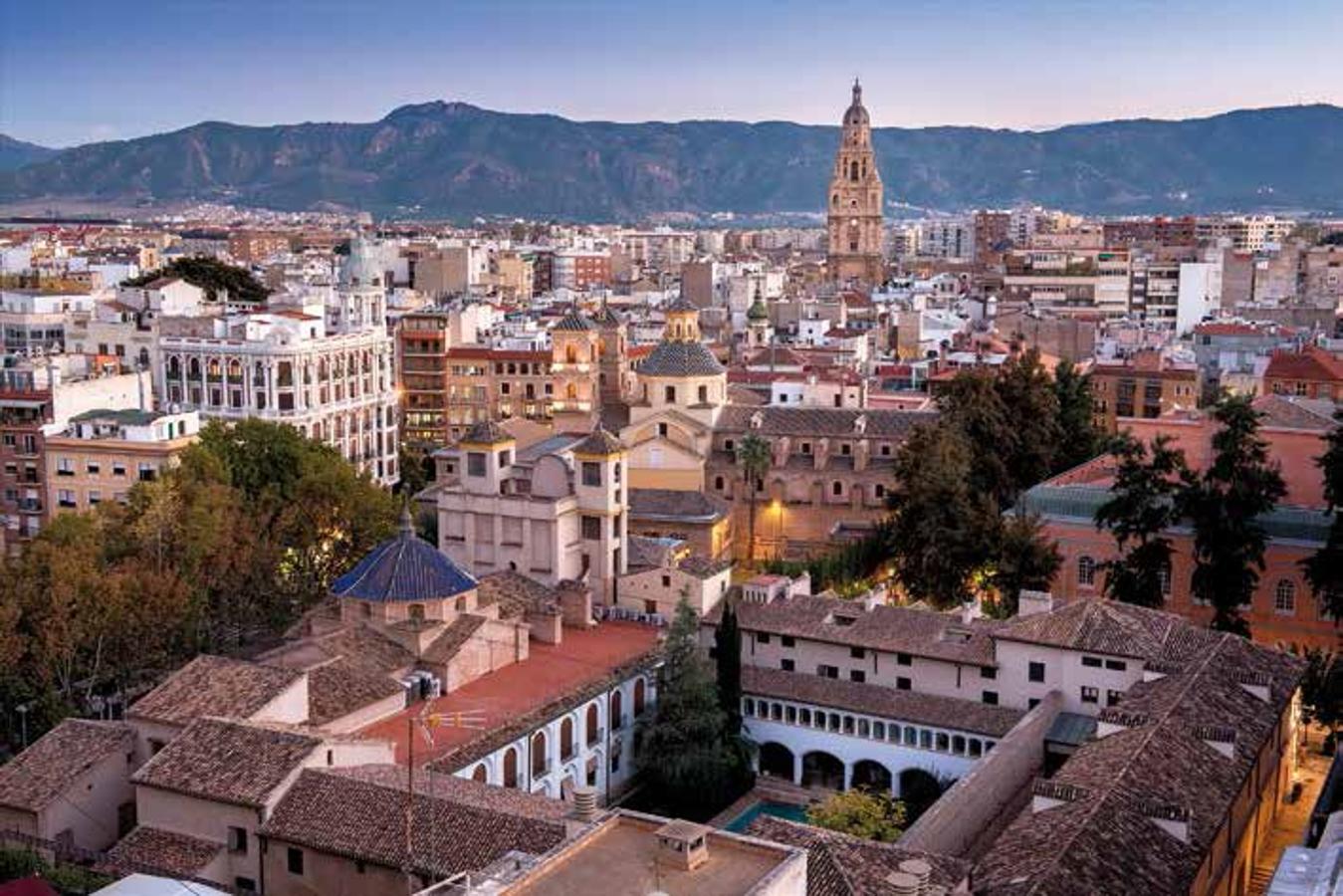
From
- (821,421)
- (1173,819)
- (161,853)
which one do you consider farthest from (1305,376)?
(161,853)

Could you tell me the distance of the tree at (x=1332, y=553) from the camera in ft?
139

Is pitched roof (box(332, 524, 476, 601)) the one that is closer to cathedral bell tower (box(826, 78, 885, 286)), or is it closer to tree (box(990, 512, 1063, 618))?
tree (box(990, 512, 1063, 618))

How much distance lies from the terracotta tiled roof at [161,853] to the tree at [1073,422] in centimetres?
4388

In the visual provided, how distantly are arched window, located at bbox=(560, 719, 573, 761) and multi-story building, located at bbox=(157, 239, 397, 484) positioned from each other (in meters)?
31.1

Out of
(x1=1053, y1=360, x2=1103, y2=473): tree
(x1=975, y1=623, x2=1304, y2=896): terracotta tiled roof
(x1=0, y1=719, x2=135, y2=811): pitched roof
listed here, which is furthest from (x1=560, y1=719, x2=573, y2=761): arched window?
(x1=1053, y1=360, x2=1103, y2=473): tree

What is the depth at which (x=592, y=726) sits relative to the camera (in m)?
38.9

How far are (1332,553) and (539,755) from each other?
23640 mm

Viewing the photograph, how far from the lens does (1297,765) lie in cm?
4034

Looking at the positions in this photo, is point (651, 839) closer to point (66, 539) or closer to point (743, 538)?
point (66, 539)

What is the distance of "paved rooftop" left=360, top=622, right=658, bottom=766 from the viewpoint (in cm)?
3459

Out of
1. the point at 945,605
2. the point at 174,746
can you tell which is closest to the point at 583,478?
the point at 945,605

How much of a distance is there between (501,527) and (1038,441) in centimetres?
2520

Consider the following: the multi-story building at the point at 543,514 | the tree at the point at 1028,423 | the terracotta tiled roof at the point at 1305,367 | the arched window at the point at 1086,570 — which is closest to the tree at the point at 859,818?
the multi-story building at the point at 543,514

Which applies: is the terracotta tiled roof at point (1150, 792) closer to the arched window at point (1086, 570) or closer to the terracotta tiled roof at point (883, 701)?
the terracotta tiled roof at point (883, 701)
